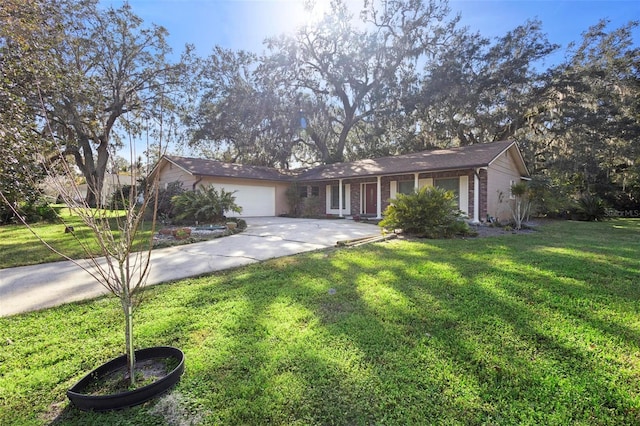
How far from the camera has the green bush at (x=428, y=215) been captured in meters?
8.16

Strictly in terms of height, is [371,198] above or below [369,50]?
below

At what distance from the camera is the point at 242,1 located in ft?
34.4

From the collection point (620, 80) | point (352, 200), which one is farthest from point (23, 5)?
point (620, 80)

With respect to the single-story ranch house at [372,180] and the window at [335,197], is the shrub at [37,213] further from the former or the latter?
the window at [335,197]

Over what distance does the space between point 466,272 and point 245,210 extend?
14.1 meters

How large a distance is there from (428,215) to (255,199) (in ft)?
37.8

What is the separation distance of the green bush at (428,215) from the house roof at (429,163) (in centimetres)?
441

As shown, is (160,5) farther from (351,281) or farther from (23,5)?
(351,281)

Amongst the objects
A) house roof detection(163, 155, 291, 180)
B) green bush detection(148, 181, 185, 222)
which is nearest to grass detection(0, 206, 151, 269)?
green bush detection(148, 181, 185, 222)

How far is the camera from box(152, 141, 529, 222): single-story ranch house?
12.6m

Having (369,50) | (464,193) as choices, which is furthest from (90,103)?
(369,50)

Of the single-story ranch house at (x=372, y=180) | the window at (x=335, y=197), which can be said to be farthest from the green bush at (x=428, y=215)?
the window at (x=335, y=197)

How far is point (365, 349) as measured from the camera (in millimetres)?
2551

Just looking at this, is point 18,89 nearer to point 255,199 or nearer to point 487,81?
point 255,199
